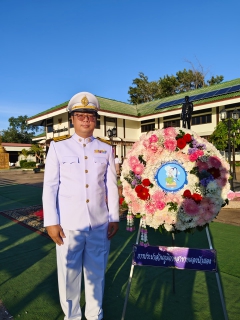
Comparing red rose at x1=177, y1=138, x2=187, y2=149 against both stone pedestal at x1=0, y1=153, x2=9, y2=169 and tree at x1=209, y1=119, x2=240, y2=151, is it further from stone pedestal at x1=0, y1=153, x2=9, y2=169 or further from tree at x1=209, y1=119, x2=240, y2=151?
stone pedestal at x1=0, y1=153, x2=9, y2=169

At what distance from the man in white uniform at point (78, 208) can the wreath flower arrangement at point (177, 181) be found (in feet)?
1.24

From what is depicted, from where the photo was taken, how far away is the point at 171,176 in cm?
234

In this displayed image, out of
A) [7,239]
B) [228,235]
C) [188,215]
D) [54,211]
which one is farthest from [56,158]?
[228,235]

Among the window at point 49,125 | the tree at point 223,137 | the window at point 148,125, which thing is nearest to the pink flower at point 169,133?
the tree at point 223,137

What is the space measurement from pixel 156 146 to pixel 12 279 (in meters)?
2.60

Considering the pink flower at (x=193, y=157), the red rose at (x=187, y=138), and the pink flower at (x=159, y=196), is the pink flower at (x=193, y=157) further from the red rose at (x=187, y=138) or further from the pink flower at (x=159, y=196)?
the pink flower at (x=159, y=196)

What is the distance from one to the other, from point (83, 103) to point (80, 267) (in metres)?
1.49

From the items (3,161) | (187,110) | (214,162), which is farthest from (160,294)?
(3,161)

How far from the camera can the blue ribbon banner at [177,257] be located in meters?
2.23

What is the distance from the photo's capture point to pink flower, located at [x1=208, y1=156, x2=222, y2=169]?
2289mm

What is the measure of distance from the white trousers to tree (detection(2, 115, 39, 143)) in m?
65.0

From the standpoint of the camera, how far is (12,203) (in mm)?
8844

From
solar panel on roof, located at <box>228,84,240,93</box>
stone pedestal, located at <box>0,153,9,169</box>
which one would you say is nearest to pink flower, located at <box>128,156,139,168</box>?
solar panel on roof, located at <box>228,84,240,93</box>

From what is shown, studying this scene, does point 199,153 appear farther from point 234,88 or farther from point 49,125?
point 49,125
